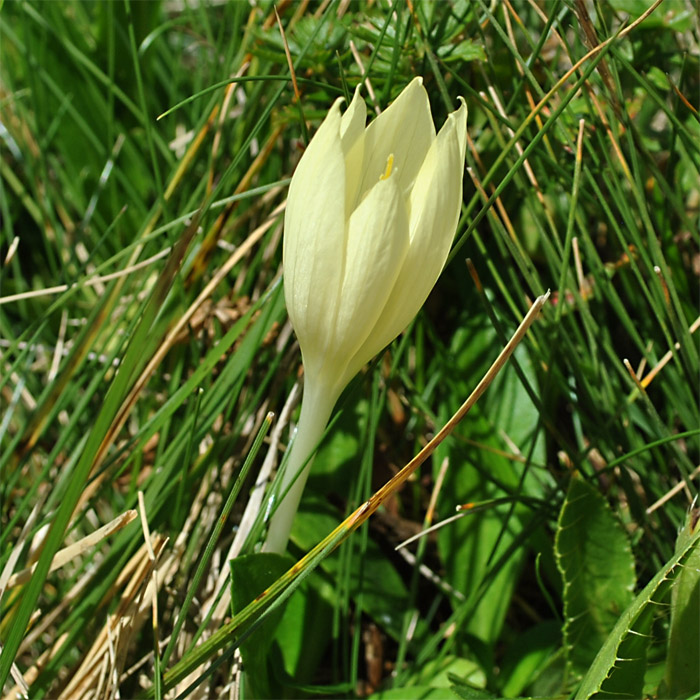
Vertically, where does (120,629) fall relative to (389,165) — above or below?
below

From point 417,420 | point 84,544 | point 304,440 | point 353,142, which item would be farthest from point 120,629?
point 353,142

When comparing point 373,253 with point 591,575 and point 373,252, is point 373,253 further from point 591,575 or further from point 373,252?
point 591,575

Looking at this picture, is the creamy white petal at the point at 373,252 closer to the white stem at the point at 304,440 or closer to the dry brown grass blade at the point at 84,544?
the white stem at the point at 304,440

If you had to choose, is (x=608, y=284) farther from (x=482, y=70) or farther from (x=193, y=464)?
(x=193, y=464)

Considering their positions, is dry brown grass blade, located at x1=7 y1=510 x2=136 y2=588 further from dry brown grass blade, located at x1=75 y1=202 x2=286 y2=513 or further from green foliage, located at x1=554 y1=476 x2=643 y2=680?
green foliage, located at x1=554 y1=476 x2=643 y2=680

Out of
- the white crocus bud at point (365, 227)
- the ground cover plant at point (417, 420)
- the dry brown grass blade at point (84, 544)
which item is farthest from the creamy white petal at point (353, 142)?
the dry brown grass blade at point (84, 544)

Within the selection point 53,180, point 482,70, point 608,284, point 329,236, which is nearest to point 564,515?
point 608,284

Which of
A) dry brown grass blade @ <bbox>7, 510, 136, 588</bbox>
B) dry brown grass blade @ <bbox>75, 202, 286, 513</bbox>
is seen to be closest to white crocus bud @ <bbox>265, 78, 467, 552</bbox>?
dry brown grass blade @ <bbox>7, 510, 136, 588</bbox>
